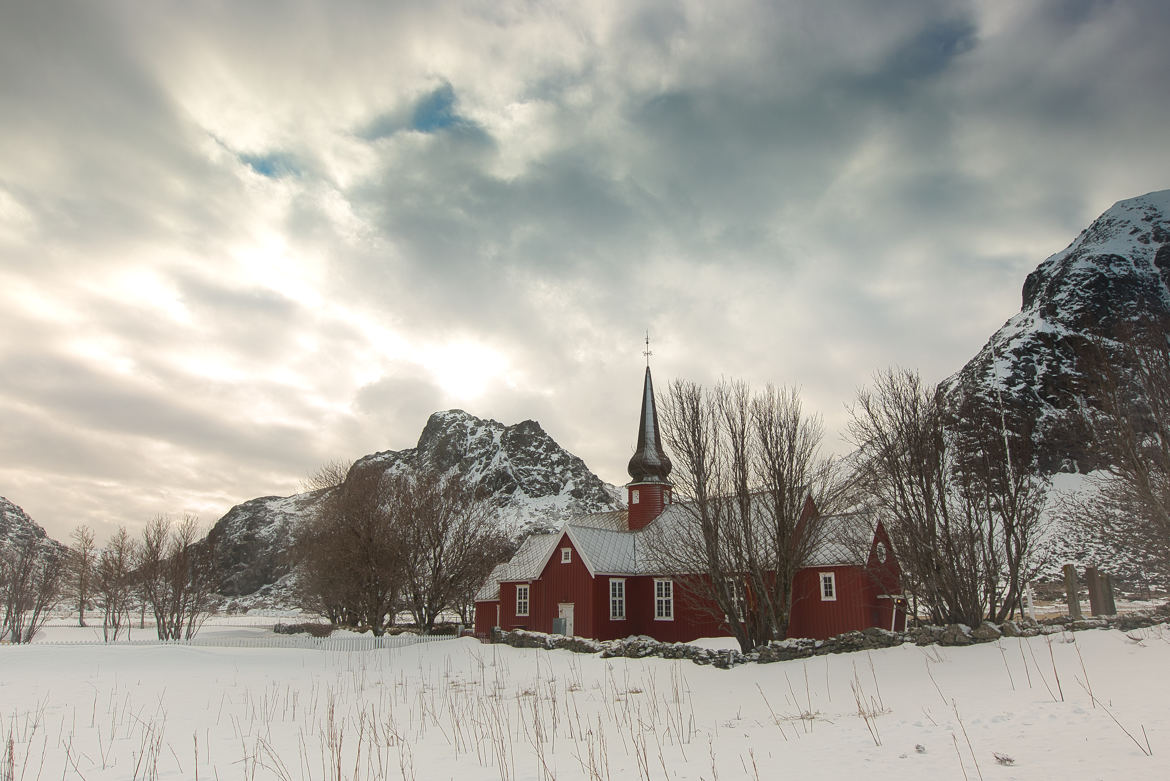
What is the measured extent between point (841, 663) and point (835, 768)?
375 inches

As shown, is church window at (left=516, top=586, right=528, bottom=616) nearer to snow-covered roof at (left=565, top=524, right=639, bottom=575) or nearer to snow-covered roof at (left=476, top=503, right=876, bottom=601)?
snow-covered roof at (left=476, top=503, right=876, bottom=601)

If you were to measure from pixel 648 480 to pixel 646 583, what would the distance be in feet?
26.4

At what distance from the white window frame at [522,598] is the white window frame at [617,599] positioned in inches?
210

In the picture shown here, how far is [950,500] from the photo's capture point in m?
20.4

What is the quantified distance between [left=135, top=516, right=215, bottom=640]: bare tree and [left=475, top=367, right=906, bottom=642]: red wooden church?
15891mm

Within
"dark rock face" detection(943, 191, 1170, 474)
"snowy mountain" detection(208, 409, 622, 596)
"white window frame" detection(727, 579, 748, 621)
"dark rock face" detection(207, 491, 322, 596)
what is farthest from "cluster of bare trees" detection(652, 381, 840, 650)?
"dark rock face" detection(207, 491, 322, 596)

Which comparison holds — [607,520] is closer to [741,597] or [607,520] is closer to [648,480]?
[648,480]

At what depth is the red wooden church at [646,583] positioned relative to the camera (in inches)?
1075

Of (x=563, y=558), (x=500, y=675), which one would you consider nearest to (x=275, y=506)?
(x=563, y=558)

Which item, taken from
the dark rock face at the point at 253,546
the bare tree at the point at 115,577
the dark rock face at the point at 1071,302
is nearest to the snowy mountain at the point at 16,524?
the dark rock face at the point at 253,546

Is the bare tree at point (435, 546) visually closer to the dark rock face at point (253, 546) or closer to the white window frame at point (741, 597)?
the white window frame at point (741, 597)

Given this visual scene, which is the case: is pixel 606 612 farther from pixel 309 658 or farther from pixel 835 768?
pixel 835 768

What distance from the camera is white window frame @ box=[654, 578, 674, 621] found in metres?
32.5

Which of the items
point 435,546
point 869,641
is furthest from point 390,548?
point 869,641
